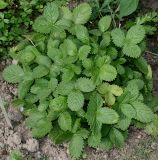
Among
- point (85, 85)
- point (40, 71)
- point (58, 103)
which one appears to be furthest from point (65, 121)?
point (40, 71)

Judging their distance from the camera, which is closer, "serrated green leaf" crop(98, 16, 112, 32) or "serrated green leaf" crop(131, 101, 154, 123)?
"serrated green leaf" crop(131, 101, 154, 123)

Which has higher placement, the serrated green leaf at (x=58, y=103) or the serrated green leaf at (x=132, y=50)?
the serrated green leaf at (x=132, y=50)

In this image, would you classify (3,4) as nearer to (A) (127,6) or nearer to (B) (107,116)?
(A) (127,6)

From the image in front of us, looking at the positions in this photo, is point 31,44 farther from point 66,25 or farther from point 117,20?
point 117,20

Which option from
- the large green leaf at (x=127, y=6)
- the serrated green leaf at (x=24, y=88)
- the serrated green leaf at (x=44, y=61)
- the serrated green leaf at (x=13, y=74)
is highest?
the large green leaf at (x=127, y=6)

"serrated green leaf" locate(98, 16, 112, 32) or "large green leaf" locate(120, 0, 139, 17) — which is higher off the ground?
"large green leaf" locate(120, 0, 139, 17)

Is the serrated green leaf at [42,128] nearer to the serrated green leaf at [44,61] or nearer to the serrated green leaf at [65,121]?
the serrated green leaf at [65,121]

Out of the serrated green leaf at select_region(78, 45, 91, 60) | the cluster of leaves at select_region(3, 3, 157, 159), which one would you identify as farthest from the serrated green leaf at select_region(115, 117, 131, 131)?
the serrated green leaf at select_region(78, 45, 91, 60)

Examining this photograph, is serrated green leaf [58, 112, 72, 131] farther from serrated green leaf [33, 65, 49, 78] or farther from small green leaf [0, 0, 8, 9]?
small green leaf [0, 0, 8, 9]

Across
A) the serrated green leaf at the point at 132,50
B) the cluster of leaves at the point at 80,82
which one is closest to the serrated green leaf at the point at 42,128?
the cluster of leaves at the point at 80,82
